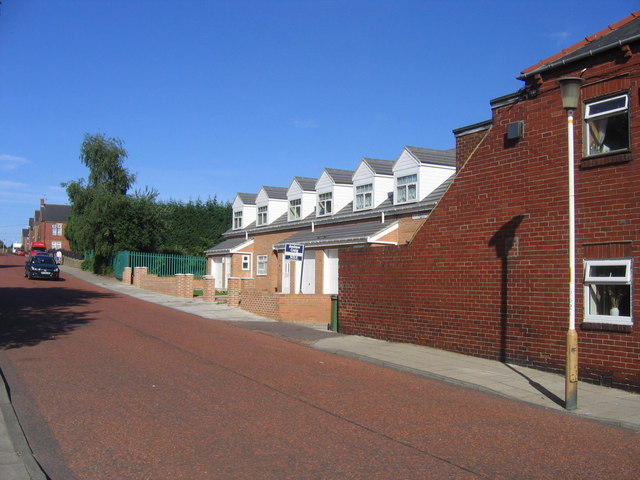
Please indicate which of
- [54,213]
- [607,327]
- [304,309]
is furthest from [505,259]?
[54,213]

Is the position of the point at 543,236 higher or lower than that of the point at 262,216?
lower

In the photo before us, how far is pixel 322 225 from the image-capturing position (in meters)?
30.4

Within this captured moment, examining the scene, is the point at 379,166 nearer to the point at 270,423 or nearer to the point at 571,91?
the point at 571,91

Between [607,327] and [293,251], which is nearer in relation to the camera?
[607,327]

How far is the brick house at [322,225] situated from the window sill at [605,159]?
8.68 meters

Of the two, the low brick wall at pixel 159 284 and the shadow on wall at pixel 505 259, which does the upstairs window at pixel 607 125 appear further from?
the low brick wall at pixel 159 284

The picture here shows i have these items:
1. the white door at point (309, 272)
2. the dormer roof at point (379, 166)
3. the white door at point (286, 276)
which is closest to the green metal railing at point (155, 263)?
the white door at point (286, 276)

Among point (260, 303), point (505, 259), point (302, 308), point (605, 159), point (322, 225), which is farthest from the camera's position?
point (322, 225)

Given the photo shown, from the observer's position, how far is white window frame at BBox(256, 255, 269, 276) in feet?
115

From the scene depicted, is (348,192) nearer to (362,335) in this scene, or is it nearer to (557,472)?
(362,335)

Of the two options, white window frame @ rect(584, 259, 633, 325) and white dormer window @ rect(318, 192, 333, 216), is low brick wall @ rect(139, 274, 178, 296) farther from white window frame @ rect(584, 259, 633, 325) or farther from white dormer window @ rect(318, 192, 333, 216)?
white window frame @ rect(584, 259, 633, 325)

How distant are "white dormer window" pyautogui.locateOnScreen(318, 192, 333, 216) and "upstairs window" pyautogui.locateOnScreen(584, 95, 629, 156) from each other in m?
19.9

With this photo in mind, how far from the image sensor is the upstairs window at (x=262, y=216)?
37.3m

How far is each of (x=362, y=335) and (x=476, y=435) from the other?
30.6ft
